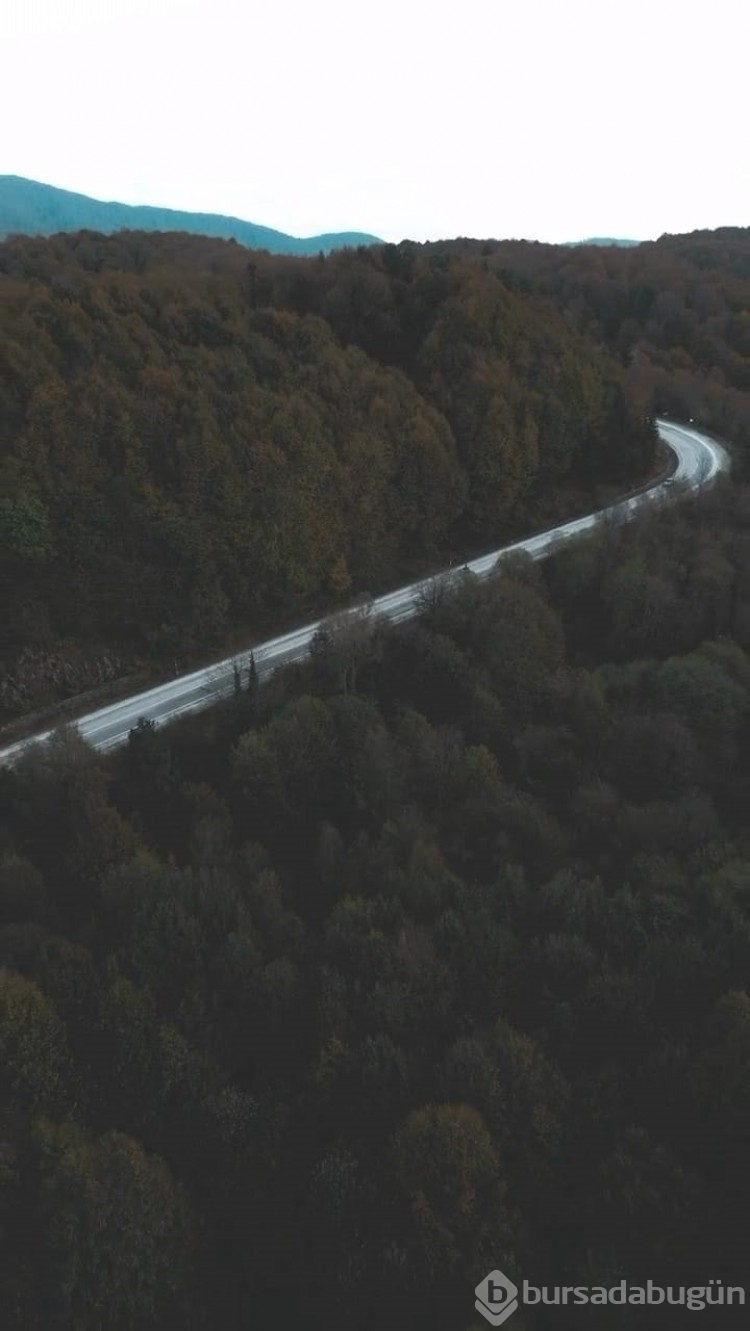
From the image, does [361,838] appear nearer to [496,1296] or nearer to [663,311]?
[496,1296]

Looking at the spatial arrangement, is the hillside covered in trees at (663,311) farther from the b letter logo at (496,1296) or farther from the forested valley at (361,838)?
the b letter logo at (496,1296)

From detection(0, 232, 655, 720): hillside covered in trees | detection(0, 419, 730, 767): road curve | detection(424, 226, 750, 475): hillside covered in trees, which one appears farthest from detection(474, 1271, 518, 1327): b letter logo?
detection(424, 226, 750, 475): hillside covered in trees

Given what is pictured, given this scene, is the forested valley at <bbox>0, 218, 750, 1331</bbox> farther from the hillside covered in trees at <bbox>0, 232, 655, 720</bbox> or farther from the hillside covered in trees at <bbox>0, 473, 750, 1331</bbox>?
the hillside covered in trees at <bbox>0, 232, 655, 720</bbox>

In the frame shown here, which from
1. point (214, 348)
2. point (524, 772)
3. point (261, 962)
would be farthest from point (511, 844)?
point (214, 348)

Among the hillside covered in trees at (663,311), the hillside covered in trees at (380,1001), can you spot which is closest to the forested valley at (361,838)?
the hillside covered in trees at (380,1001)

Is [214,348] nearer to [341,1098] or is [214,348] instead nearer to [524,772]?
[524,772]

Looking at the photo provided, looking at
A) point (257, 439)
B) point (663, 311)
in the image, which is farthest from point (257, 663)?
point (663, 311)

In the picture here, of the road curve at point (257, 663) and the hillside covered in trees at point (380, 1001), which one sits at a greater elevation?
the road curve at point (257, 663)
